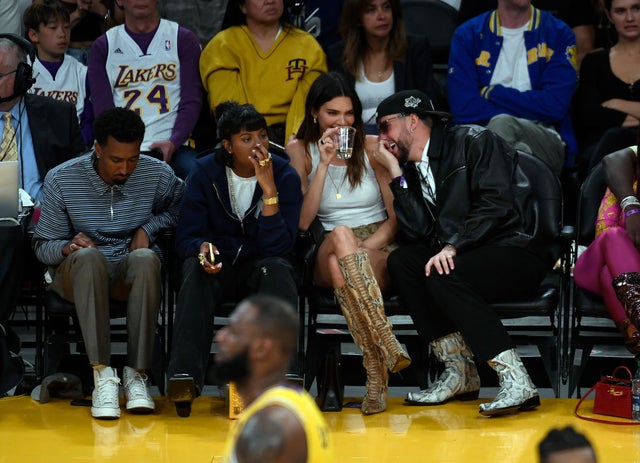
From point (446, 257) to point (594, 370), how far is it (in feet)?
3.77

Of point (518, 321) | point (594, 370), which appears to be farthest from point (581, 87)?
point (594, 370)

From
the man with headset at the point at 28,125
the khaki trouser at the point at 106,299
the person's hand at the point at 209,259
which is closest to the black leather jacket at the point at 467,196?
the person's hand at the point at 209,259

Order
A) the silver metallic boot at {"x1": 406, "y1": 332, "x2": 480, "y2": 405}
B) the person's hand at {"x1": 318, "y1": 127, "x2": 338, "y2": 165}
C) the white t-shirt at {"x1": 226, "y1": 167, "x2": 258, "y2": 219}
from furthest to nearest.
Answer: the person's hand at {"x1": 318, "y1": 127, "x2": 338, "y2": 165}, the white t-shirt at {"x1": 226, "y1": 167, "x2": 258, "y2": 219}, the silver metallic boot at {"x1": 406, "y1": 332, "x2": 480, "y2": 405}

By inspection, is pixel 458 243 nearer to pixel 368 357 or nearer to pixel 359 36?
pixel 368 357

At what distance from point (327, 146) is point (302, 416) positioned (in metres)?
3.41

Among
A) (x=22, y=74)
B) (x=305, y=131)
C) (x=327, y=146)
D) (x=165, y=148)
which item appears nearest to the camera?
(x=327, y=146)

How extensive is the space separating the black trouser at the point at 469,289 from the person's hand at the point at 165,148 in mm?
1785

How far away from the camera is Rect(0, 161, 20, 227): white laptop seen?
668 centimetres

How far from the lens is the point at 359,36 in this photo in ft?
26.2

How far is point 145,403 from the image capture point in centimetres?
630

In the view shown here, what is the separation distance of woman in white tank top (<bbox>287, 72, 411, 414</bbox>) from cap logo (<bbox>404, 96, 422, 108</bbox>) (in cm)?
33

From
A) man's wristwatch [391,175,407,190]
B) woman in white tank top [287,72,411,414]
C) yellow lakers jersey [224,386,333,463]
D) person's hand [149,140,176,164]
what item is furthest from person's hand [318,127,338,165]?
yellow lakers jersey [224,386,333,463]

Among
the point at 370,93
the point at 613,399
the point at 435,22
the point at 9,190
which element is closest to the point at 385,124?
the point at 370,93

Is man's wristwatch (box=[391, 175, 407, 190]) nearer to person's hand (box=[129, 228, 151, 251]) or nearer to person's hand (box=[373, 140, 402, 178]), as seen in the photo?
person's hand (box=[373, 140, 402, 178])
